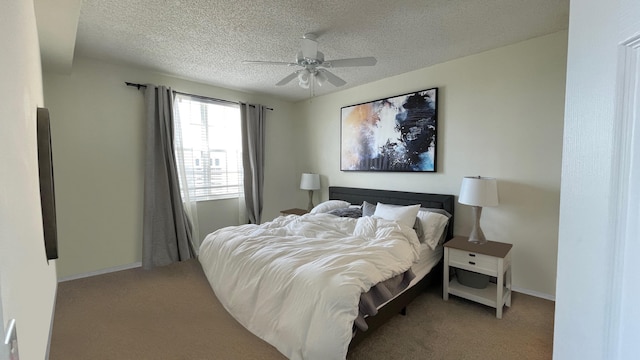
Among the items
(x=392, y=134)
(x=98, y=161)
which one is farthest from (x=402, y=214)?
(x=98, y=161)

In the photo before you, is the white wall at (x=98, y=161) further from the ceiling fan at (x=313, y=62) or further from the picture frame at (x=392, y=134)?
the picture frame at (x=392, y=134)

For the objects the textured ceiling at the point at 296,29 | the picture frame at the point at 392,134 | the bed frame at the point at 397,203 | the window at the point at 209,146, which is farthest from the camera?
the window at the point at 209,146

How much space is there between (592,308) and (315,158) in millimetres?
4575

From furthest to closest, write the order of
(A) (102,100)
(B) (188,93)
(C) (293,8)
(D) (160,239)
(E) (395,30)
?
(B) (188,93), (D) (160,239), (A) (102,100), (E) (395,30), (C) (293,8)

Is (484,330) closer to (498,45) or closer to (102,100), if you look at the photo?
(498,45)

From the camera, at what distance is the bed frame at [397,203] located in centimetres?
204

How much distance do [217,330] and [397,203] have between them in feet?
8.38

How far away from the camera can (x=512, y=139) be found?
2852 millimetres

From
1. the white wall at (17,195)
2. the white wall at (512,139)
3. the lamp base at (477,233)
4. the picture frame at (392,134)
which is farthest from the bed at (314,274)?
the white wall at (17,195)

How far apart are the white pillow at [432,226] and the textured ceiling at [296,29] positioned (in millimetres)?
1800

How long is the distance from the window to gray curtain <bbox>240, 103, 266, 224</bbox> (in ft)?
0.35

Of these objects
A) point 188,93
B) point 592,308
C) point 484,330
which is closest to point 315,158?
point 188,93

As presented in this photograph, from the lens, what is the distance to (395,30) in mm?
2514

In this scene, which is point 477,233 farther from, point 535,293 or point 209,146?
point 209,146
